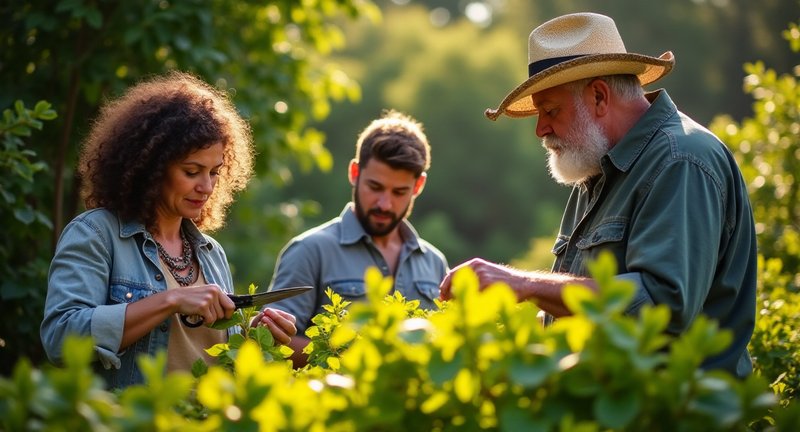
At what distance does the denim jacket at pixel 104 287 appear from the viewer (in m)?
3.07

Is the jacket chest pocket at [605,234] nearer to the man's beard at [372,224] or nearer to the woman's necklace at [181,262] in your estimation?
the woman's necklace at [181,262]

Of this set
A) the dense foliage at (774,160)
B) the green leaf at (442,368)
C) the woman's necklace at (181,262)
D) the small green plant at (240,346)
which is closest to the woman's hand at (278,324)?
the small green plant at (240,346)

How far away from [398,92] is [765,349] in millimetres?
37741

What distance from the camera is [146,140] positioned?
3.45m

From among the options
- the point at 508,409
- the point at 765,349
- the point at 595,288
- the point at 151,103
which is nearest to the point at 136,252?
the point at 151,103

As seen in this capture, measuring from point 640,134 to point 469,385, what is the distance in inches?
74.5

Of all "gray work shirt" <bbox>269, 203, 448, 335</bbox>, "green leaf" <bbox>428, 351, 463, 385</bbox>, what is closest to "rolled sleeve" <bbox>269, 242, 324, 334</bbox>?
"gray work shirt" <bbox>269, 203, 448, 335</bbox>

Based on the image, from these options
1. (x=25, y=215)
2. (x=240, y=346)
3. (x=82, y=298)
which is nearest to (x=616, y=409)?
(x=240, y=346)

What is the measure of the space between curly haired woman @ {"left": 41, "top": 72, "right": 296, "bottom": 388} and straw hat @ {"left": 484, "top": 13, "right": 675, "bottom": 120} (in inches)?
→ 48.7

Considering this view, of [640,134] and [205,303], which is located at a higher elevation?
[640,134]

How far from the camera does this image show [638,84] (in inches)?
149

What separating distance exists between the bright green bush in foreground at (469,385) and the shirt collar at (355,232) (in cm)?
309

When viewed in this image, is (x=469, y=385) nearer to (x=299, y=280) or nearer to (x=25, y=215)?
(x=299, y=280)

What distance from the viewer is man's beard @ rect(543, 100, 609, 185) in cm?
365
